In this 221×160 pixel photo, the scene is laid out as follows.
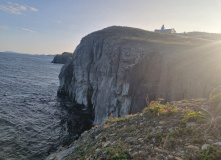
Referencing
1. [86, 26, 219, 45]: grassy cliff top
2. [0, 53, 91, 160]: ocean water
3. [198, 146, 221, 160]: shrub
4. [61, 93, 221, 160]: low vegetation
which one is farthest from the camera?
[86, 26, 219, 45]: grassy cliff top

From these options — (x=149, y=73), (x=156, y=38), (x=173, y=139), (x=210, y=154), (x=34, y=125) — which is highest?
(x=156, y=38)

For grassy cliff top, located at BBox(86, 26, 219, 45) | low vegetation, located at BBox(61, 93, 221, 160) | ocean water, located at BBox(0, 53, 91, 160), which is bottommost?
ocean water, located at BBox(0, 53, 91, 160)

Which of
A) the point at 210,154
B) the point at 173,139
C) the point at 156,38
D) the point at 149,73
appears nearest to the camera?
the point at 210,154

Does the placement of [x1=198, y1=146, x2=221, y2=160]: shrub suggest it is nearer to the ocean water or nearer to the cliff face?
the cliff face

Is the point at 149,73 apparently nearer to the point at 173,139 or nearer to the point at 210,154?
the point at 173,139

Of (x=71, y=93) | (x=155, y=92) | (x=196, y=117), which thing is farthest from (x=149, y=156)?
(x=71, y=93)

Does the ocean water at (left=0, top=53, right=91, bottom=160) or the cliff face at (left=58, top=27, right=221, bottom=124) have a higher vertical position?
the cliff face at (left=58, top=27, right=221, bottom=124)

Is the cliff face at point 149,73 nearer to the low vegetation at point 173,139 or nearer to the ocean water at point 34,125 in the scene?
the ocean water at point 34,125

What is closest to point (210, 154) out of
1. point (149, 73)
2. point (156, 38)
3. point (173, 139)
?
point (173, 139)

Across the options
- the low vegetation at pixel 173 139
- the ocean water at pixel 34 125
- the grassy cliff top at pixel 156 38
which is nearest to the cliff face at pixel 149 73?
the grassy cliff top at pixel 156 38

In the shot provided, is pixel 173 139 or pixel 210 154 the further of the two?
pixel 173 139

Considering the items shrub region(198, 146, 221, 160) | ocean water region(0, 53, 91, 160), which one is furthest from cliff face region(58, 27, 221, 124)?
shrub region(198, 146, 221, 160)

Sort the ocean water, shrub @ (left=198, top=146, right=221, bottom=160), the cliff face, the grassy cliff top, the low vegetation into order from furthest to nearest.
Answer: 1. the grassy cliff top
2. the cliff face
3. the ocean water
4. the low vegetation
5. shrub @ (left=198, top=146, right=221, bottom=160)

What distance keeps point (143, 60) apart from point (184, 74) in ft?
22.9
